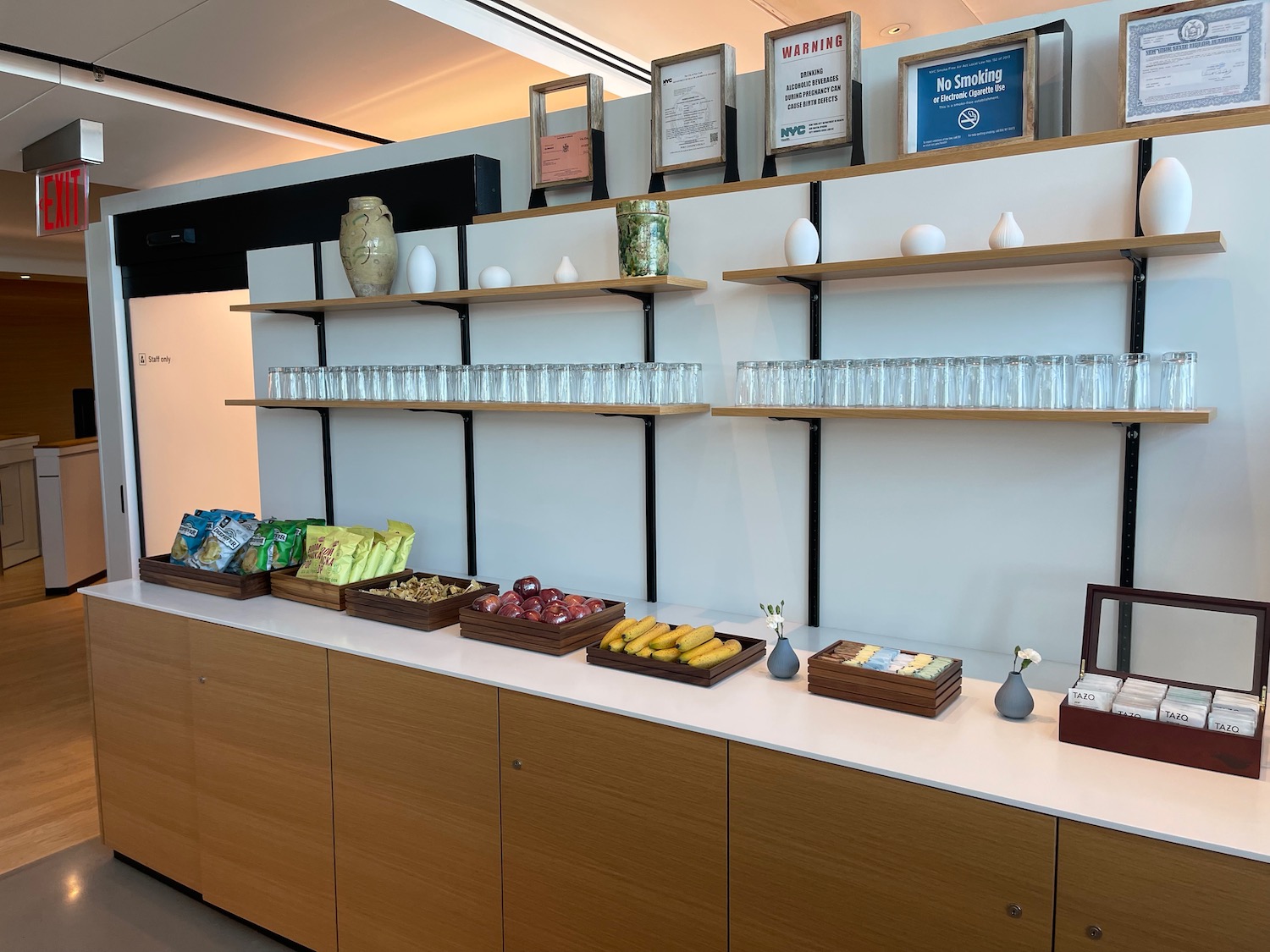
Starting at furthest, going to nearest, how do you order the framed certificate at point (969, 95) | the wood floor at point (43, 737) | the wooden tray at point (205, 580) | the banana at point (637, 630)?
the wood floor at point (43, 737) < the wooden tray at point (205, 580) < the banana at point (637, 630) < the framed certificate at point (969, 95)

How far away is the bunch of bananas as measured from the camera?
87.6 inches

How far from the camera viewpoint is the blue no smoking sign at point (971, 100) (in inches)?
88.4

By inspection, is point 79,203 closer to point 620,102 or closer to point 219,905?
point 620,102

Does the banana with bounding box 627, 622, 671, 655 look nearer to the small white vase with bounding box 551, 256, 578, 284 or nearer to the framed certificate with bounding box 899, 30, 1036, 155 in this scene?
the small white vase with bounding box 551, 256, 578, 284

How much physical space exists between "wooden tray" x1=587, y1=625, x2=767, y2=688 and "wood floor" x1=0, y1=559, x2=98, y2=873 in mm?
2446

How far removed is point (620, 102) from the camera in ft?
9.75

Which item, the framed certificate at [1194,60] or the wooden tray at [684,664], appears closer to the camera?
the framed certificate at [1194,60]

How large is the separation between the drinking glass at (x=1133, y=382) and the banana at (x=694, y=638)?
1056mm

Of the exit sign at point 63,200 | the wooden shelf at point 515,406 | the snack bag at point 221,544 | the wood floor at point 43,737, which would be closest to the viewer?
the wooden shelf at point 515,406

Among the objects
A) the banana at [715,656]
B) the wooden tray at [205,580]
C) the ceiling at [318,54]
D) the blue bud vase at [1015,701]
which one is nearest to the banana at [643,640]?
the banana at [715,656]

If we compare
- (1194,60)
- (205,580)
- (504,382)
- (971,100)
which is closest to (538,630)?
(504,382)

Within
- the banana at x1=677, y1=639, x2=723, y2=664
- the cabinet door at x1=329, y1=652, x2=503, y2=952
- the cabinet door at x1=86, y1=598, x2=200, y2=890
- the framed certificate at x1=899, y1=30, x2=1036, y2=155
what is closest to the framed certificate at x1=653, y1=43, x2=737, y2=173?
the framed certificate at x1=899, y1=30, x2=1036, y2=155

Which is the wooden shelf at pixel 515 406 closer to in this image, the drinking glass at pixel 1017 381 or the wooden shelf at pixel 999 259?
the wooden shelf at pixel 999 259

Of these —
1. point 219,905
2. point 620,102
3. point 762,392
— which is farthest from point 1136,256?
point 219,905
